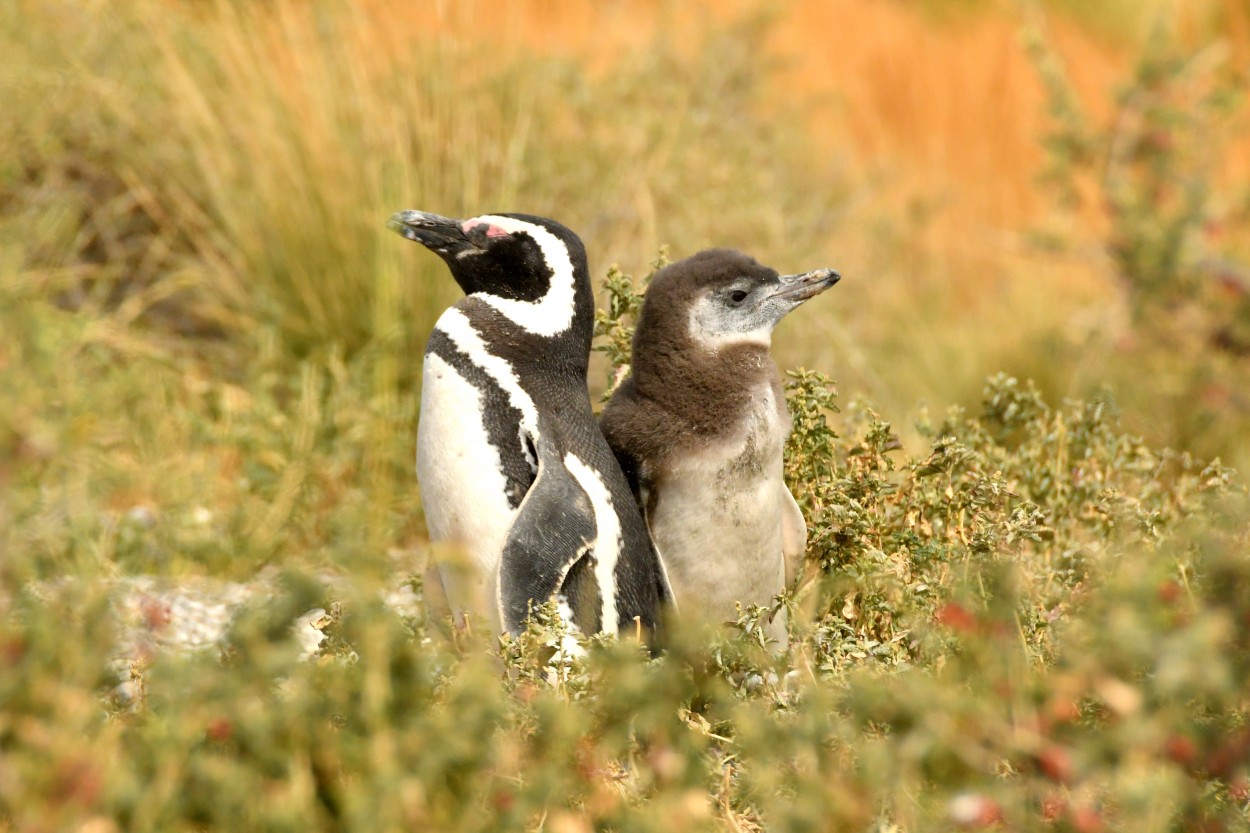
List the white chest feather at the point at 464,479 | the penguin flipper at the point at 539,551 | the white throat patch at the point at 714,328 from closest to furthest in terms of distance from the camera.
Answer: the penguin flipper at the point at 539,551 < the white chest feather at the point at 464,479 < the white throat patch at the point at 714,328

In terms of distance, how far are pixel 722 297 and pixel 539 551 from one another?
0.65 meters

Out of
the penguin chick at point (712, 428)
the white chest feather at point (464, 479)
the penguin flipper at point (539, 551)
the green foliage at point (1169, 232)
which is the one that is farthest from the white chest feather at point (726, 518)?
the green foliage at point (1169, 232)

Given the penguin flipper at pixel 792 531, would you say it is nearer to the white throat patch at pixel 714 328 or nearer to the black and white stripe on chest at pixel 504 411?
the white throat patch at pixel 714 328

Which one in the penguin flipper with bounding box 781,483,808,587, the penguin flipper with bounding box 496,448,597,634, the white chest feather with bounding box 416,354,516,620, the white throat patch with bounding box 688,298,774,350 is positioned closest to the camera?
the penguin flipper with bounding box 496,448,597,634

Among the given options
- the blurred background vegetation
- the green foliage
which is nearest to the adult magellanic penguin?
the blurred background vegetation

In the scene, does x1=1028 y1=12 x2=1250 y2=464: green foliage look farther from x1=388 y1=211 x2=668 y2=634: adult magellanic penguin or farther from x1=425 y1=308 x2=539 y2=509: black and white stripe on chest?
x1=425 y1=308 x2=539 y2=509: black and white stripe on chest

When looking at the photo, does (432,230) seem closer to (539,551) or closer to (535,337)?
(535,337)

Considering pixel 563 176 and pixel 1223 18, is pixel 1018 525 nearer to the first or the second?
pixel 563 176

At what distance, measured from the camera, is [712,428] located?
124 inches

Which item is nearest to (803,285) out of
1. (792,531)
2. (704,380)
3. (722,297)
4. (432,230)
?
(722,297)

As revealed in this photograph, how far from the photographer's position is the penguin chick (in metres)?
3.15

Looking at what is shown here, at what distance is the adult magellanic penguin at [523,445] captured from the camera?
3027mm

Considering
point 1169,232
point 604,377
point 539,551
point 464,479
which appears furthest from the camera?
point 1169,232

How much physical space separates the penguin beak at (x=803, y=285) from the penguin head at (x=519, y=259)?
398 millimetres
